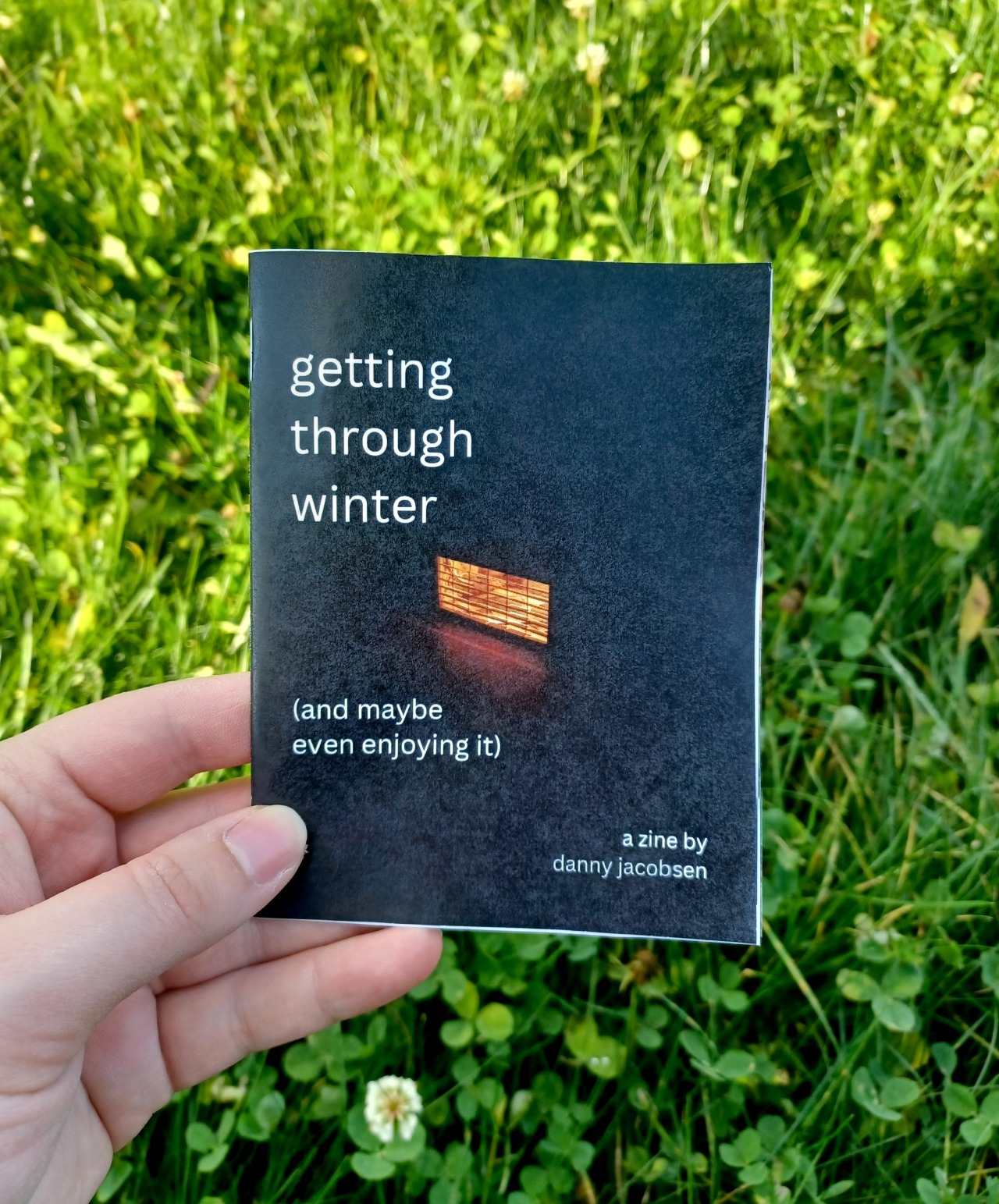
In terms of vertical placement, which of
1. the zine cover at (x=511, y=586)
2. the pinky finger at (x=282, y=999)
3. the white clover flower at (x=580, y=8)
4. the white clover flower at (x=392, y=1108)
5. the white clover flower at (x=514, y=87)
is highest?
the white clover flower at (x=580, y=8)

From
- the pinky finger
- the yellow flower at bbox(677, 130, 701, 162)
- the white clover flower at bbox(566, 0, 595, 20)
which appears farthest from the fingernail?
the white clover flower at bbox(566, 0, 595, 20)

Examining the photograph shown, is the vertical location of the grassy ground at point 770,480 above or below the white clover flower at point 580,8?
below

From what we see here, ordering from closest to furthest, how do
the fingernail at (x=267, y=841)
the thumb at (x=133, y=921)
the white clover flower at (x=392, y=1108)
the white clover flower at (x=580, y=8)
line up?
the thumb at (x=133, y=921)
the fingernail at (x=267, y=841)
the white clover flower at (x=392, y=1108)
the white clover flower at (x=580, y=8)

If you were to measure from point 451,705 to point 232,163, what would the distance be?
1.54m

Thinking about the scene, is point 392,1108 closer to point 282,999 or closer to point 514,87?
point 282,999

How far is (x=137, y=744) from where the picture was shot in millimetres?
1436

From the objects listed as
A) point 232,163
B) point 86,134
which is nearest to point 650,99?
point 232,163

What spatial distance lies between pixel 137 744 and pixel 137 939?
0.42 metres

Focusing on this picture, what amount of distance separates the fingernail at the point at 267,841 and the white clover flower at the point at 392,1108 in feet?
1.32

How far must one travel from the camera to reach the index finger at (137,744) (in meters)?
1.40

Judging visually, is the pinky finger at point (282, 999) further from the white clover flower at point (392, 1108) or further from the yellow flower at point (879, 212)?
the yellow flower at point (879, 212)

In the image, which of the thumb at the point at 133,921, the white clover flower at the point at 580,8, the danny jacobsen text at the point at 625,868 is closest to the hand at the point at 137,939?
the thumb at the point at 133,921

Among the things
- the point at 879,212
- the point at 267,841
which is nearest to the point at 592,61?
the point at 879,212

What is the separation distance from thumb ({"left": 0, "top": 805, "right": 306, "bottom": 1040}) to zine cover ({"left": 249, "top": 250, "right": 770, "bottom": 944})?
8 centimetres
